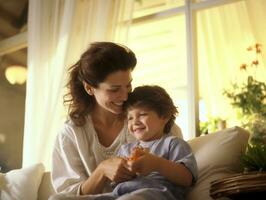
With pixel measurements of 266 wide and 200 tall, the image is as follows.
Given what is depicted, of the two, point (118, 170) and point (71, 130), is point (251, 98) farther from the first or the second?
point (118, 170)

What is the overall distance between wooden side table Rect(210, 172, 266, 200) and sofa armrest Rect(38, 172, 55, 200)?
1.20 metres

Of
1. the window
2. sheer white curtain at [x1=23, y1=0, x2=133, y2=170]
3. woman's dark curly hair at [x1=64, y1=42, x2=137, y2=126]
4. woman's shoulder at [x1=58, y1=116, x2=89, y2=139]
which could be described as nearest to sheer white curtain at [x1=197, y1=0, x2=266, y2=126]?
the window

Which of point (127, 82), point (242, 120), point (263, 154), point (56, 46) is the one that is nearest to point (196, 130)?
point (242, 120)

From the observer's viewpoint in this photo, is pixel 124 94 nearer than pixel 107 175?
No

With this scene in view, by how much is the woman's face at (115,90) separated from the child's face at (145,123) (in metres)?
0.13

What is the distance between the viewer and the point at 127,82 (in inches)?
74.6

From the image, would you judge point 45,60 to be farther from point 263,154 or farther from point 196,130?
point 263,154

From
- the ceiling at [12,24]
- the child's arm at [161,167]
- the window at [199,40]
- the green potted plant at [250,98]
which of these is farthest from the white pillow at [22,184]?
the ceiling at [12,24]

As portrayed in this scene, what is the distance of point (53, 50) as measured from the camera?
11.7 feet

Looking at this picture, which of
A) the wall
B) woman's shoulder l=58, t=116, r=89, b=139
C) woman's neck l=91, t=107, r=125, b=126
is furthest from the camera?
the wall

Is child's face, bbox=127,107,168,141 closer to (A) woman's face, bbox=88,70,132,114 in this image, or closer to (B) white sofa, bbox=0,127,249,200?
(A) woman's face, bbox=88,70,132,114

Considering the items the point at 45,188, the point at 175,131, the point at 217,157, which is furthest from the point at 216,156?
the point at 45,188

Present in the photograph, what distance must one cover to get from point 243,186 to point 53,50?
8.07 feet

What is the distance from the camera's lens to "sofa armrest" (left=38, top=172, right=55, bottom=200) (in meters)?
2.46
